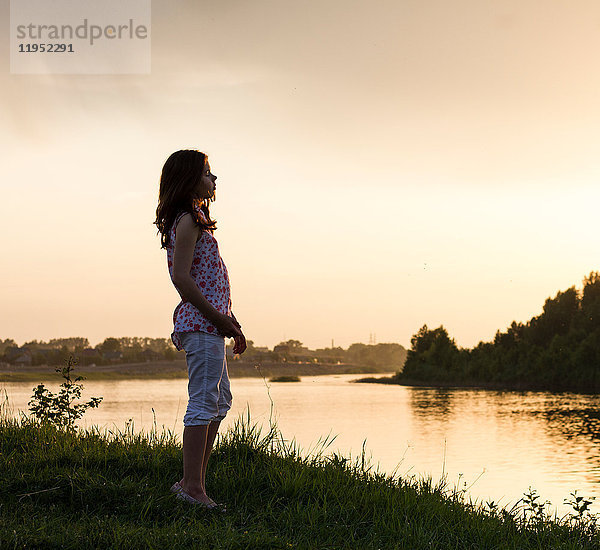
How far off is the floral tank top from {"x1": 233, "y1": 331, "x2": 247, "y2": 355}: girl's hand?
0.56 feet

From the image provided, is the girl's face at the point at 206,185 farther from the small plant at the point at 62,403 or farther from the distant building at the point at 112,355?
the distant building at the point at 112,355

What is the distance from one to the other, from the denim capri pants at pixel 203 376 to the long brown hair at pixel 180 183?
666 mm

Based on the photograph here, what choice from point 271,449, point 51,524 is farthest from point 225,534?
point 271,449

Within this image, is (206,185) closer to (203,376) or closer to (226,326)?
(226,326)

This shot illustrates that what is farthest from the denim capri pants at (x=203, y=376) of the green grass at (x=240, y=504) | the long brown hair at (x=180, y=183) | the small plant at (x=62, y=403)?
the small plant at (x=62, y=403)

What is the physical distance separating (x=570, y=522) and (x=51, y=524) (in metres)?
3.54

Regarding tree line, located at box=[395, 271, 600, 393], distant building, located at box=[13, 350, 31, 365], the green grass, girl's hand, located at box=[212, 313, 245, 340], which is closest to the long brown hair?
girl's hand, located at box=[212, 313, 245, 340]

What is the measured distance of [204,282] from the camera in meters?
3.92

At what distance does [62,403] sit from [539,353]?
259ft

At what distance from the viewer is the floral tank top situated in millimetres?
3867

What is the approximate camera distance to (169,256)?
4066 mm

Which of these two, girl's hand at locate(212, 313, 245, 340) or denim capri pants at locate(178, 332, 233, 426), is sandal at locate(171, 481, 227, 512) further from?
girl's hand at locate(212, 313, 245, 340)

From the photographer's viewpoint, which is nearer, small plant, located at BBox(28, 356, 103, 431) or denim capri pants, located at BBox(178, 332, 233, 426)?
denim capri pants, located at BBox(178, 332, 233, 426)

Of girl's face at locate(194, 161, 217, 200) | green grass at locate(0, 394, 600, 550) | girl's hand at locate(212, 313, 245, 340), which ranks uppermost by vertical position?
girl's face at locate(194, 161, 217, 200)
